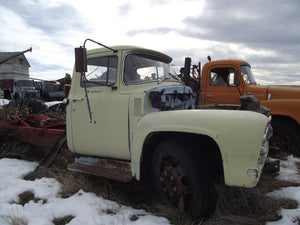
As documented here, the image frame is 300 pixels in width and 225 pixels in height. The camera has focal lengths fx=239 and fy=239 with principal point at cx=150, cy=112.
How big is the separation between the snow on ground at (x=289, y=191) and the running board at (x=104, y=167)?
1.62 metres

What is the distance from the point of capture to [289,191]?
2945 mm

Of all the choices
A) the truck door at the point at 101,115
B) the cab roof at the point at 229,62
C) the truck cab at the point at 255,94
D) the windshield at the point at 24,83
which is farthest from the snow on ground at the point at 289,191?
the windshield at the point at 24,83

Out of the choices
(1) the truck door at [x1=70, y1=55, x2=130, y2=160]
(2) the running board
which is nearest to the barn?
(1) the truck door at [x1=70, y1=55, x2=130, y2=160]

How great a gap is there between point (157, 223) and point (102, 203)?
0.77 meters

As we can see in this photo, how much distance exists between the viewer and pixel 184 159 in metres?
2.31

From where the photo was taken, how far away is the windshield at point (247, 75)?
5593mm

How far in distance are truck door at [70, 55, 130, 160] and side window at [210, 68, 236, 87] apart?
3261 mm

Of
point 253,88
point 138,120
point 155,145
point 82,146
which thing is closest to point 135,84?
point 138,120

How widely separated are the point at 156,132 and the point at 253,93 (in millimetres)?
3619

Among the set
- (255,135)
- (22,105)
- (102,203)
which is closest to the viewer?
(255,135)

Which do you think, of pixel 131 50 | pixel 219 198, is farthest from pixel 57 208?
pixel 131 50

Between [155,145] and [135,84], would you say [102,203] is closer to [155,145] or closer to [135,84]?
[155,145]

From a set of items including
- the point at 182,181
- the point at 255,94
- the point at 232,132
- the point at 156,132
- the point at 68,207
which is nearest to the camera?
the point at 232,132

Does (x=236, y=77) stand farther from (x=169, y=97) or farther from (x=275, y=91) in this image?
(x=169, y=97)
